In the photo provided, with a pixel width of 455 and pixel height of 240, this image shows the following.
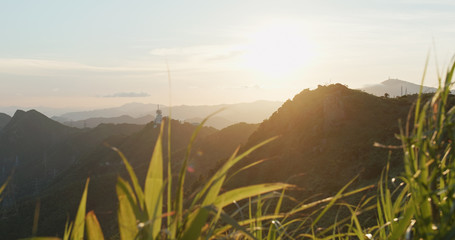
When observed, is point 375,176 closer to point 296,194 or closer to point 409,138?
point 296,194

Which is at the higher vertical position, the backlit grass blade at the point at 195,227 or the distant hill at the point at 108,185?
the backlit grass blade at the point at 195,227

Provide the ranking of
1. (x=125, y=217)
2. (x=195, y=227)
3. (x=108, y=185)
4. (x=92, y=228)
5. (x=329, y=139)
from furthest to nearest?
1. (x=108, y=185)
2. (x=329, y=139)
3. (x=92, y=228)
4. (x=125, y=217)
5. (x=195, y=227)

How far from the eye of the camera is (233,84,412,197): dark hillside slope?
33938 millimetres

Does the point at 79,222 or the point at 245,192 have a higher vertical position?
the point at 245,192

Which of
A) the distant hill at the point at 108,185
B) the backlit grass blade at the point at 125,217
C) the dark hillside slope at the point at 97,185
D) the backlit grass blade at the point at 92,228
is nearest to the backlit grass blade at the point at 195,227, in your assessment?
the backlit grass blade at the point at 125,217

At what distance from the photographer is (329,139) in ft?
133

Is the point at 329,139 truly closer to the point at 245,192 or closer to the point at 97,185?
the point at 245,192

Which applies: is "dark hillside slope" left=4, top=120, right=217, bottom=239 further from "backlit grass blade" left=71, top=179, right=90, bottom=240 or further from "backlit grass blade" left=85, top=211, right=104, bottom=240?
"backlit grass blade" left=85, top=211, right=104, bottom=240

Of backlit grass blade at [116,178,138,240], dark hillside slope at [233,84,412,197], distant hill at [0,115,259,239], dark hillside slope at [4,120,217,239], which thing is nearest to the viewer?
backlit grass blade at [116,178,138,240]

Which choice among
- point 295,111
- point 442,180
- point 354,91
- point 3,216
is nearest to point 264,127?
point 295,111

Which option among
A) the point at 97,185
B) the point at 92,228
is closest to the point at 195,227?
the point at 92,228

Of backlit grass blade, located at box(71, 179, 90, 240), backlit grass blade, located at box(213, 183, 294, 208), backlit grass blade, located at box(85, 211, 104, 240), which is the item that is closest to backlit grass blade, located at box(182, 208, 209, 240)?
backlit grass blade, located at box(213, 183, 294, 208)

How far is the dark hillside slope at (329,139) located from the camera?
111ft

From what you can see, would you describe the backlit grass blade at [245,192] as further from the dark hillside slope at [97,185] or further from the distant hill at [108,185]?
the distant hill at [108,185]
